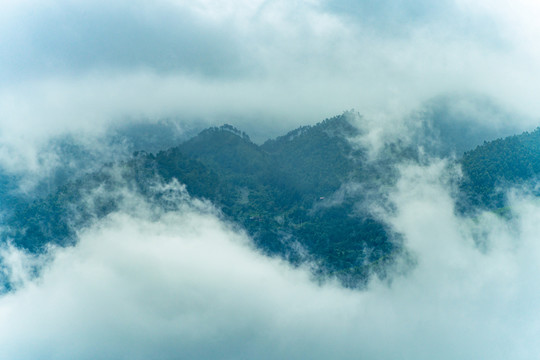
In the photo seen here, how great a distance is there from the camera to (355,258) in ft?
648

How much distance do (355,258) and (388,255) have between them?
12.7m

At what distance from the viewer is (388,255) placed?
19650cm
